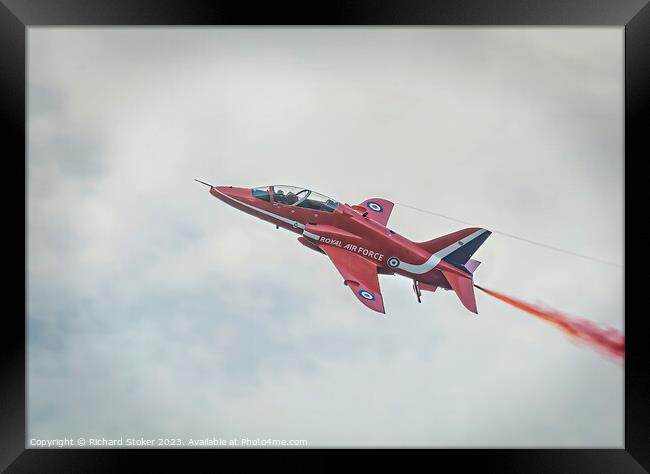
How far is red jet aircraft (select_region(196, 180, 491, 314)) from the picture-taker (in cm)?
890

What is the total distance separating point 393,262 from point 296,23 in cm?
398

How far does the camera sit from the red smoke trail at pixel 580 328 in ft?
28.9

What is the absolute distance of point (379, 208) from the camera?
9.23 m

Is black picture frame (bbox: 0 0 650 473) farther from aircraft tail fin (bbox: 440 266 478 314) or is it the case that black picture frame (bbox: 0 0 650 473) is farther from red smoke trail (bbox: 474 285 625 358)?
aircraft tail fin (bbox: 440 266 478 314)

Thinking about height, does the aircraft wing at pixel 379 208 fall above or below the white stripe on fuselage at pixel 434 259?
above

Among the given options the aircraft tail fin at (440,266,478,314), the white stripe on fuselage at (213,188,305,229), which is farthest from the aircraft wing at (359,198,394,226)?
the aircraft tail fin at (440,266,478,314)

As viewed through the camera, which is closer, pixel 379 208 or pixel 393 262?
pixel 393 262

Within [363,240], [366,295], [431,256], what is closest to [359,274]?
[366,295]

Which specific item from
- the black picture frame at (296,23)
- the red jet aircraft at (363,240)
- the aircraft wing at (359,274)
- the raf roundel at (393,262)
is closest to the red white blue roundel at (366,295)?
the aircraft wing at (359,274)

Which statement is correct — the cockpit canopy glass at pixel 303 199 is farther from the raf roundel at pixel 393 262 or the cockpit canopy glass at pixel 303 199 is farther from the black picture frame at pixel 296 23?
the black picture frame at pixel 296 23

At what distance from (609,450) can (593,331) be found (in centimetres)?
185

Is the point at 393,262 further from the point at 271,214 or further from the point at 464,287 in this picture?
the point at 271,214

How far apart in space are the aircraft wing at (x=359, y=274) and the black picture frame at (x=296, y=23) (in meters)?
2.43

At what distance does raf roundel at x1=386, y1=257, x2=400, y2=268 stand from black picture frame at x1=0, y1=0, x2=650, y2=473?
114 inches
